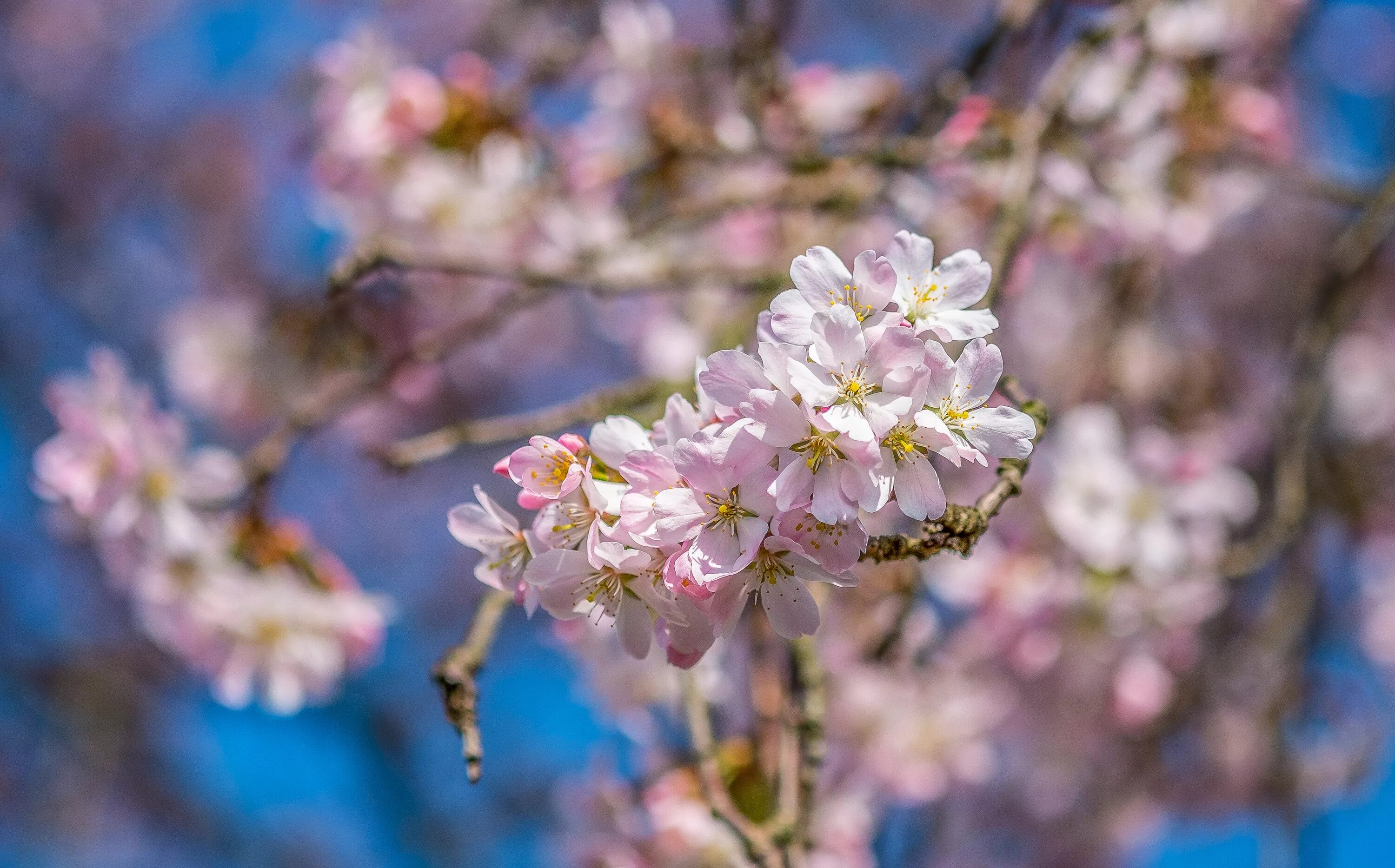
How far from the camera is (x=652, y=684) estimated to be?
1745 mm

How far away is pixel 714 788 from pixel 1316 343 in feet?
4.77

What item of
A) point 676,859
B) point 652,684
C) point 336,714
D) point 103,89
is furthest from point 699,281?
point 103,89

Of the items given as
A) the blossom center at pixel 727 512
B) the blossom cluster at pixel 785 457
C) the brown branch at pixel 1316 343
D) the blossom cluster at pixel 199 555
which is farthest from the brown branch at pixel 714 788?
the brown branch at pixel 1316 343

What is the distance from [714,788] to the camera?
3.48 ft

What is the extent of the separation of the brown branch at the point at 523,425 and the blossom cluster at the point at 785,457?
392mm

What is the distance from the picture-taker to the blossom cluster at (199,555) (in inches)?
61.8

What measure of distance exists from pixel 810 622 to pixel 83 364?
18.4 feet

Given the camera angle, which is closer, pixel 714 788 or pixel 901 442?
pixel 901 442

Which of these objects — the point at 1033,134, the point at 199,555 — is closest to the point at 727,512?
the point at 1033,134

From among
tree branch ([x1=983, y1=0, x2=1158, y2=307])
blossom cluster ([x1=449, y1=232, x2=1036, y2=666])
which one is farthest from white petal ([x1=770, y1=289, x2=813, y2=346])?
tree branch ([x1=983, y1=0, x2=1158, y2=307])

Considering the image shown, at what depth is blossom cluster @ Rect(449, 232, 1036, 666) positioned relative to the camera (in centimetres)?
73

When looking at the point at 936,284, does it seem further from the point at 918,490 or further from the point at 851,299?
the point at 918,490

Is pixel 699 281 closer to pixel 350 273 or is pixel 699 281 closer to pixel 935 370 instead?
pixel 350 273

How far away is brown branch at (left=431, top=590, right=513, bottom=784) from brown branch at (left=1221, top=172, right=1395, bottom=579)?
4.06 feet
